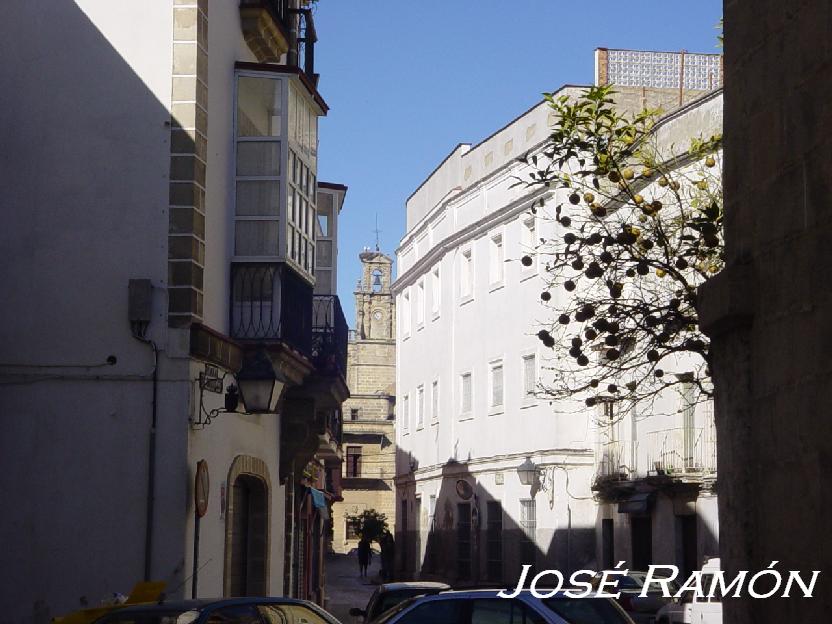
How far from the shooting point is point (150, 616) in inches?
412

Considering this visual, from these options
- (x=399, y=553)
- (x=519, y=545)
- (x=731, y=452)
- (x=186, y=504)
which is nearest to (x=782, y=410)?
(x=731, y=452)

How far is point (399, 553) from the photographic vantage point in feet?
153

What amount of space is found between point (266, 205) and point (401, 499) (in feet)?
102

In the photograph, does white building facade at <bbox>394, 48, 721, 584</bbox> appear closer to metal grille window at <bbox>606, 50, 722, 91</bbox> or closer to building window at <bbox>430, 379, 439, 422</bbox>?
building window at <bbox>430, 379, 439, 422</bbox>

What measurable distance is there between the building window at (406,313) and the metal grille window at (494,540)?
10824 millimetres

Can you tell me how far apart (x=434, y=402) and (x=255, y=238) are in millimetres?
26037

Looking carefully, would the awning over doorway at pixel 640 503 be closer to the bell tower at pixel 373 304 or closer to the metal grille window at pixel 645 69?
the metal grille window at pixel 645 69

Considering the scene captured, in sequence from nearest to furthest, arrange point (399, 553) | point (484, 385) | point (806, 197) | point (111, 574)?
point (806, 197) < point (111, 574) < point (484, 385) < point (399, 553)

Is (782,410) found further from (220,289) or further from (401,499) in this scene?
(401,499)

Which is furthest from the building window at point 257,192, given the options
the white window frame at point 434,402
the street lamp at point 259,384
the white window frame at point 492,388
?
the white window frame at point 434,402

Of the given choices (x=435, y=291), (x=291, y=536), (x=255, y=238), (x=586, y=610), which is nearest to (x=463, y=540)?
(x=435, y=291)

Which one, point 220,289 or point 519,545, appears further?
point 519,545

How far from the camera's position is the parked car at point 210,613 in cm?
1037

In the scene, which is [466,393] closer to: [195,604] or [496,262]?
[496,262]
